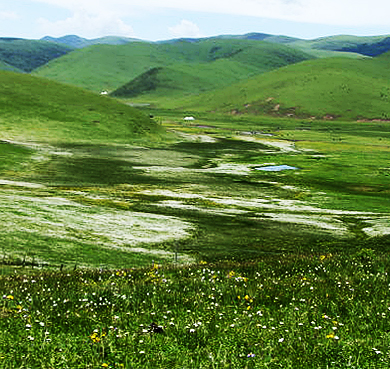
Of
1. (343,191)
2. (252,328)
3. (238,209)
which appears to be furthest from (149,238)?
(343,191)

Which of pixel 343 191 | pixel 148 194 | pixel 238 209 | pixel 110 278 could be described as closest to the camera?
pixel 110 278

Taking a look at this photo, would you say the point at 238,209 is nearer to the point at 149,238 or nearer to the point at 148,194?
the point at 148,194

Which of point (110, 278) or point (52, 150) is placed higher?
point (110, 278)

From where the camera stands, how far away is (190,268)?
19969 millimetres

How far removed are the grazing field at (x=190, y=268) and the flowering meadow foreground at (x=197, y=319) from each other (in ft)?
0.14

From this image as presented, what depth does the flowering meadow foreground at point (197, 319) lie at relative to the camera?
10188 millimetres

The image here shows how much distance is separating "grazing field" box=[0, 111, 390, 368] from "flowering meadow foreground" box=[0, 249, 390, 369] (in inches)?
1.7

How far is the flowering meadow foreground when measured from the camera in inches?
401

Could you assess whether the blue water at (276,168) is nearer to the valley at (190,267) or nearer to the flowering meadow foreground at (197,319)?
the valley at (190,267)

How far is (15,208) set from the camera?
61.7 meters

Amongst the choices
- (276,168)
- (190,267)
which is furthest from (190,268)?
(276,168)

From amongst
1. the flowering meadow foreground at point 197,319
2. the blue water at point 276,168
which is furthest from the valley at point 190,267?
the blue water at point 276,168

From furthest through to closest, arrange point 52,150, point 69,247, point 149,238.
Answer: point 52,150
point 149,238
point 69,247

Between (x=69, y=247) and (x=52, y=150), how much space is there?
412 ft
